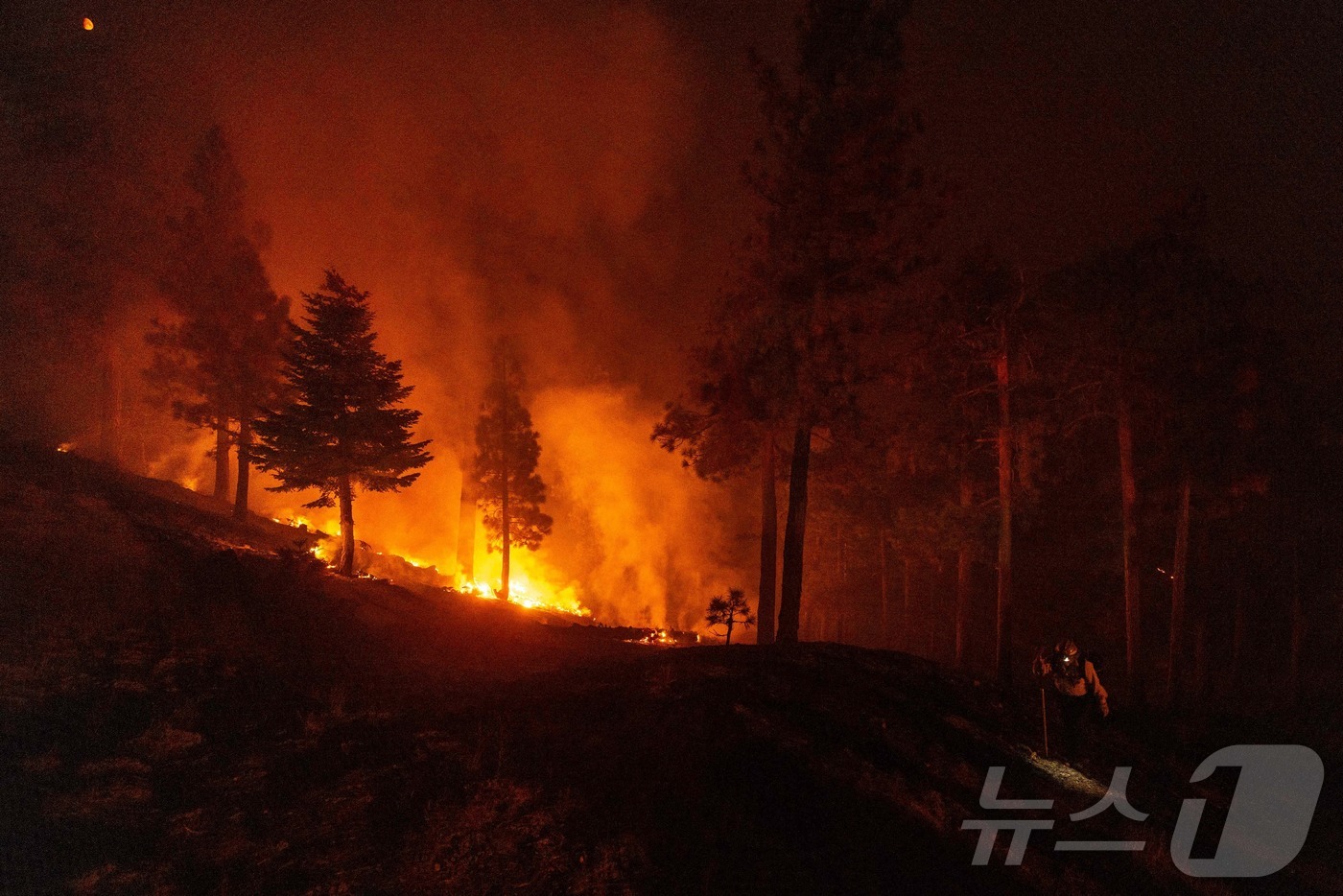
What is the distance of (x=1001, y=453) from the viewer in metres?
19.3

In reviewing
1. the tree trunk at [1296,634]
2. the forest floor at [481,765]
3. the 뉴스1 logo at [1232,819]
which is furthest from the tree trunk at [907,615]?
the forest floor at [481,765]

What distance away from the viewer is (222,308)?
28391 millimetres

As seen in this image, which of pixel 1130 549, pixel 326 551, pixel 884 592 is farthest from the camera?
pixel 884 592

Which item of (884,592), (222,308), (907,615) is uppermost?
(222,308)

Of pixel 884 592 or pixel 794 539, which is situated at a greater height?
pixel 794 539

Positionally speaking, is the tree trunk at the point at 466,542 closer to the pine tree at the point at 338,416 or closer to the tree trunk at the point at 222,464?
the tree trunk at the point at 222,464

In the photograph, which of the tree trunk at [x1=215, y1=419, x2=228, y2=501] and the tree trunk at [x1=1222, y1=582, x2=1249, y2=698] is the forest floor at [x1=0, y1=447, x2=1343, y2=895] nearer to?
the tree trunk at [x1=215, y1=419, x2=228, y2=501]

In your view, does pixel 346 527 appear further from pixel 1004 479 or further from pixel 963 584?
pixel 963 584

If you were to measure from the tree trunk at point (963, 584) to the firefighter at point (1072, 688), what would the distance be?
48.5 ft

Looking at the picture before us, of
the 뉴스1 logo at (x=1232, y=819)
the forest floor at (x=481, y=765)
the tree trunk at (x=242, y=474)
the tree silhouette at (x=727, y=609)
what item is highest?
the tree trunk at (x=242, y=474)

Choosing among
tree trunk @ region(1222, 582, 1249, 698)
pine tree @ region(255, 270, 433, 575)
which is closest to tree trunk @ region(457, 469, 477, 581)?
pine tree @ region(255, 270, 433, 575)

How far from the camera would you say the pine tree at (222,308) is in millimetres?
28172

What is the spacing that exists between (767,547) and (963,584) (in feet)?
36.7

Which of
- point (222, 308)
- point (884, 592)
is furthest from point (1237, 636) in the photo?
point (222, 308)
